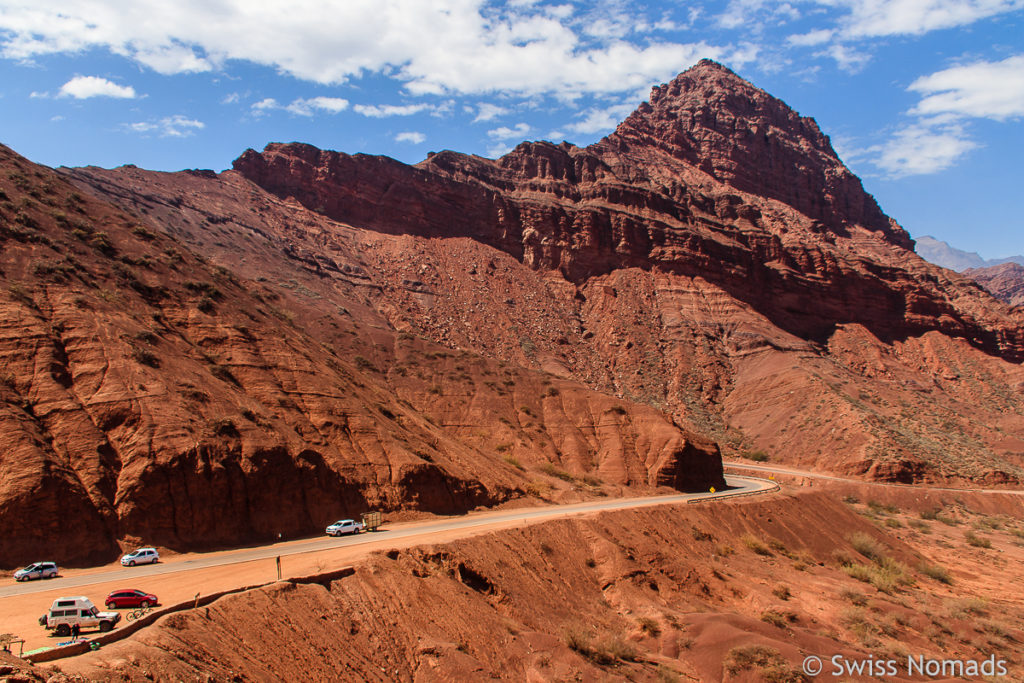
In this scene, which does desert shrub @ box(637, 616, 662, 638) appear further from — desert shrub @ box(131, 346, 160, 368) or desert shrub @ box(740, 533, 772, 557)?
desert shrub @ box(131, 346, 160, 368)

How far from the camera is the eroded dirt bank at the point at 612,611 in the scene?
1329 centimetres

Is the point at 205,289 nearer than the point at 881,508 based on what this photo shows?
Yes

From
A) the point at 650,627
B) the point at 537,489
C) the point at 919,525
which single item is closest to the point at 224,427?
the point at 650,627

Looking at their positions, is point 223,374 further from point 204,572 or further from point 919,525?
point 919,525

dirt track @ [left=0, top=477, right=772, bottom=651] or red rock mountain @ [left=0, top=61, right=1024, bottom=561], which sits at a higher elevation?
red rock mountain @ [left=0, top=61, right=1024, bottom=561]

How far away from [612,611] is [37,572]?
54.4 feet

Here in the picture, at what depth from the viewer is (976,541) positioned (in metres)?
41.1

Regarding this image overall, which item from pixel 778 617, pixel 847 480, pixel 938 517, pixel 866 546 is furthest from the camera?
pixel 847 480

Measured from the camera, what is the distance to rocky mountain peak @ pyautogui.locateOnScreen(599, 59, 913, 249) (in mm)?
Result: 121062

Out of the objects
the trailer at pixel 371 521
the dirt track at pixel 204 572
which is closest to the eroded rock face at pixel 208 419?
the trailer at pixel 371 521

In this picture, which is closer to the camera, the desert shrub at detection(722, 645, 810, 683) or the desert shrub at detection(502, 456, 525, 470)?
the desert shrub at detection(722, 645, 810, 683)

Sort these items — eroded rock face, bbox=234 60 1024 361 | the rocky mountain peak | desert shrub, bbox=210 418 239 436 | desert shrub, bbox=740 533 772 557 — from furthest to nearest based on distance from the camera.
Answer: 1. the rocky mountain peak
2. eroded rock face, bbox=234 60 1024 361
3. desert shrub, bbox=740 533 772 557
4. desert shrub, bbox=210 418 239 436

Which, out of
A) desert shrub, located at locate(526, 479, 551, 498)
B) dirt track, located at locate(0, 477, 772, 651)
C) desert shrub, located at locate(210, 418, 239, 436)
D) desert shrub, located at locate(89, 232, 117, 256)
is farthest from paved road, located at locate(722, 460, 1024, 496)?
desert shrub, located at locate(89, 232, 117, 256)

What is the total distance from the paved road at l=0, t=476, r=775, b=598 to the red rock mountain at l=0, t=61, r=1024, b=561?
136 cm
